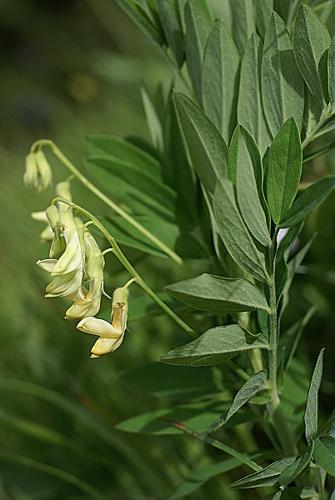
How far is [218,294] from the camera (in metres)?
0.35

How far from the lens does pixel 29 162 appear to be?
1.63 ft

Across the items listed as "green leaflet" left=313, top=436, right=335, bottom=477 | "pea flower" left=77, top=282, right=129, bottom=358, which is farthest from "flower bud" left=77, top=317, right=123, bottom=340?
"green leaflet" left=313, top=436, right=335, bottom=477

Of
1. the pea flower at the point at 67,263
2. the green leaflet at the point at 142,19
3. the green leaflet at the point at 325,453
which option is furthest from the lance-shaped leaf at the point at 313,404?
the green leaflet at the point at 142,19

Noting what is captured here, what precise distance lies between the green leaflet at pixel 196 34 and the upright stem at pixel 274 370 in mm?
120

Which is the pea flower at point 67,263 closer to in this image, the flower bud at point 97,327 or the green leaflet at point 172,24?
the flower bud at point 97,327

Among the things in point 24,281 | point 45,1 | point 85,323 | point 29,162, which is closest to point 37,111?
point 45,1

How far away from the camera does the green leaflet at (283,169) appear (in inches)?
14.4

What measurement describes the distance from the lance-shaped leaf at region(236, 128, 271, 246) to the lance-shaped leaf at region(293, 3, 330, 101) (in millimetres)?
53

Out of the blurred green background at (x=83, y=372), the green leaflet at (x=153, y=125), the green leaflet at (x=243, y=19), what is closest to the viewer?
the green leaflet at (x=243, y=19)

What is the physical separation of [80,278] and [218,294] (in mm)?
67

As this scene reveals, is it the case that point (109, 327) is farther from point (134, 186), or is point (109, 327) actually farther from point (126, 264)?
point (134, 186)

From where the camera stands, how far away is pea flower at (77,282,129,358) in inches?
14.6

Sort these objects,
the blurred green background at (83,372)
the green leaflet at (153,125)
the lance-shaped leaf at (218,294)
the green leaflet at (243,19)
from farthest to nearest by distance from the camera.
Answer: the blurred green background at (83,372)
the green leaflet at (153,125)
the green leaflet at (243,19)
the lance-shaped leaf at (218,294)

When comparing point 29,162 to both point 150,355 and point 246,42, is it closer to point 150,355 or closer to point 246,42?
point 246,42
